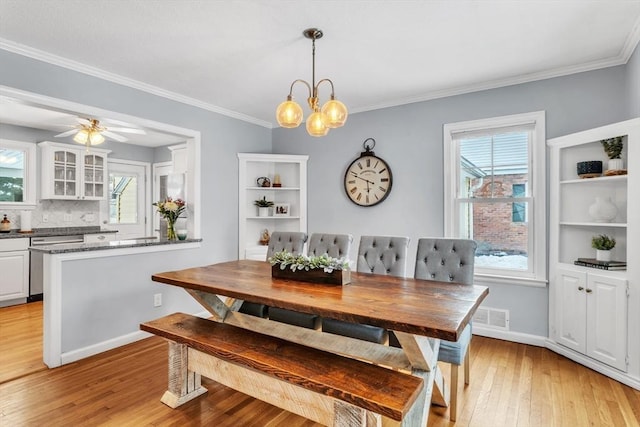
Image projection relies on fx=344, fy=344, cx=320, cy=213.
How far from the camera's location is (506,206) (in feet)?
11.2

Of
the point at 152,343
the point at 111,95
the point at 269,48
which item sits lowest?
the point at 152,343

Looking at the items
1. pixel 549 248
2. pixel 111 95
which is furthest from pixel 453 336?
pixel 111 95

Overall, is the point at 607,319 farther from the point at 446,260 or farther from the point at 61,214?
the point at 61,214

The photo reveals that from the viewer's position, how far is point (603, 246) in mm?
2709

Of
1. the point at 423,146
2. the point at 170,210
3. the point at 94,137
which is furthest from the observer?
the point at 94,137

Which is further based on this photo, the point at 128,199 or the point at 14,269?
the point at 128,199

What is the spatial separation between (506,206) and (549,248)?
1.77 ft

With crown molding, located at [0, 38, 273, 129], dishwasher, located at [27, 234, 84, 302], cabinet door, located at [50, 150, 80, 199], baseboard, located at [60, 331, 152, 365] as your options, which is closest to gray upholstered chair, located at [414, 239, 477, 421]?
baseboard, located at [60, 331, 152, 365]

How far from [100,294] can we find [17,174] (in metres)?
3.35

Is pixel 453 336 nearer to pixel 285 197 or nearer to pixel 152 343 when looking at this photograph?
pixel 152 343

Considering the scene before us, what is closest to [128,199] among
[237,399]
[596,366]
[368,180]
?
[368,180]

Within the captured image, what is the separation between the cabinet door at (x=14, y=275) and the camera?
4.37 m

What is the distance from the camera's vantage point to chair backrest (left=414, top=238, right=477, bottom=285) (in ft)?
8.05

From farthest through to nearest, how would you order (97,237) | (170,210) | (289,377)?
1. (97,237)
2. (170,210)
3. (289,377)
